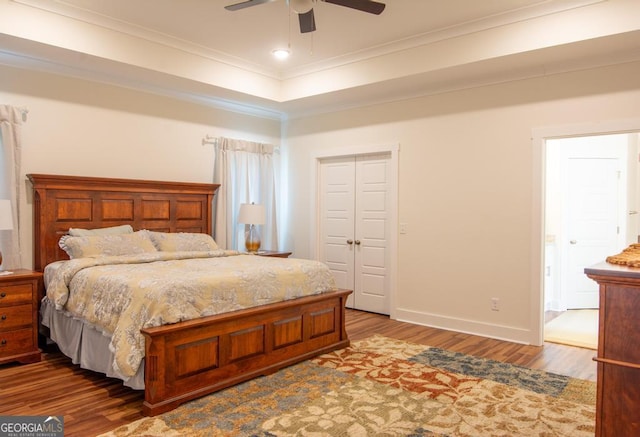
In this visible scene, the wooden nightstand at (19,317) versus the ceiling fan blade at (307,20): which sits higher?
the ceiling fan blade at (307,20)

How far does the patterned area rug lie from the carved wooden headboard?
2402 mm

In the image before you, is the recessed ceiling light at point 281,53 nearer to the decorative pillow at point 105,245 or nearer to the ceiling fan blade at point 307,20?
the ceiling fan blade at point 307,20

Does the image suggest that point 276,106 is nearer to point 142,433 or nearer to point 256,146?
point 256,146

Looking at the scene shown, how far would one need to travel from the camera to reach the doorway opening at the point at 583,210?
603 cm

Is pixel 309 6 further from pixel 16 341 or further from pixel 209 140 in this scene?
pixel 16 341

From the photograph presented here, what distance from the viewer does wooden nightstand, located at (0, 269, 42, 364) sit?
144 inches

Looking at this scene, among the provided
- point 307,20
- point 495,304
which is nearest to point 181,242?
point 307,20

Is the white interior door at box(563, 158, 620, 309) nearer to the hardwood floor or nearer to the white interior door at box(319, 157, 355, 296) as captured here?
the hardwood floor

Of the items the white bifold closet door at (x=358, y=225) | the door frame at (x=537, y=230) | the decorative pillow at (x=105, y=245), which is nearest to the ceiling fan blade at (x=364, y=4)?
the door frame at (x=537, y=230)

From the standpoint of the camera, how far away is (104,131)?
486cm

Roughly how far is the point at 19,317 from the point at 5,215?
2.77 feet

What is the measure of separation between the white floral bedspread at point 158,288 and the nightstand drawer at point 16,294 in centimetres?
16

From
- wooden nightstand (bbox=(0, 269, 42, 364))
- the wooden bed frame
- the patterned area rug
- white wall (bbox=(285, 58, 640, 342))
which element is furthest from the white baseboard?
wooden nightstand (bbox=(0, 269, 42, 364))

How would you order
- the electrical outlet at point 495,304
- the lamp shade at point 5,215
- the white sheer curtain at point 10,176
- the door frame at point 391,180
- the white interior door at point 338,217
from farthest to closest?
1. the white interior door at point 338,217
2. the door frame at point 391,180
3. the electrical outlet at point 495,304
4. the white sheer curtain at point 10,176
5. the lamp shade at point 5,215
